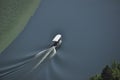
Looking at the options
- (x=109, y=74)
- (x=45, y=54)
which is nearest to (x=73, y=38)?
(x=45, y=54)

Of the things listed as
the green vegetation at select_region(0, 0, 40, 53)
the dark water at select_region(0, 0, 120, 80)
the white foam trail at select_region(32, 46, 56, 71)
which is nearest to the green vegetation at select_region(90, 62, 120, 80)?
the dark water at select_region(0, 0, 120, 80)

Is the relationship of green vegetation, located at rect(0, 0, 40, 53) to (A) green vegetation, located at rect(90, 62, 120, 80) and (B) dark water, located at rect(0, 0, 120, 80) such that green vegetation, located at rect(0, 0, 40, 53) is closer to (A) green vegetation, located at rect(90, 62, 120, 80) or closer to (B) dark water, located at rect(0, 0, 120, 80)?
(B) dark water, located at rect(0, 0, 120, 80)

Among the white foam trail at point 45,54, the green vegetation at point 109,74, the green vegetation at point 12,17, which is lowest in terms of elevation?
Answer: the green vegetation at point 109,74

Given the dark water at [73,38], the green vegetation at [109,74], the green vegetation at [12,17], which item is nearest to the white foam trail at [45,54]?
the dark water at [73,38]

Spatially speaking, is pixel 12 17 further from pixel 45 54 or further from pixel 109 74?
pixel 109 74

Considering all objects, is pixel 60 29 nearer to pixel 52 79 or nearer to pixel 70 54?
pixel 70 54

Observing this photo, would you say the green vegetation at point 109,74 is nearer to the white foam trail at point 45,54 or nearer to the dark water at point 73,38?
the dark water at point 73,38
